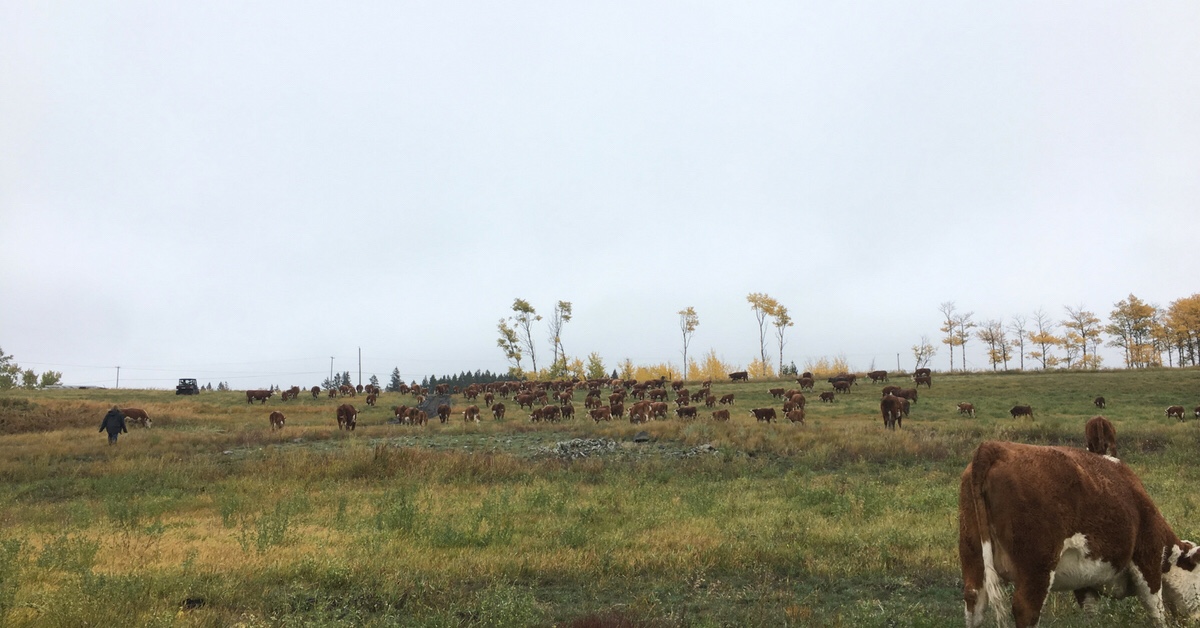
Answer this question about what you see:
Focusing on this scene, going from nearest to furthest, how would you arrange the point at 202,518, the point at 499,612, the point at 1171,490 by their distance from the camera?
1. the point at 499,612
2. the point at 202,518
3. the point at 1171,490

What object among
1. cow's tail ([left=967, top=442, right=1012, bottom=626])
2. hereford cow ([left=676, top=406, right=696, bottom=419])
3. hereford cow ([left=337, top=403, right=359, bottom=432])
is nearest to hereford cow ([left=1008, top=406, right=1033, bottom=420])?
hereford cow ([left=676, top=406, right=696, bottom=419])

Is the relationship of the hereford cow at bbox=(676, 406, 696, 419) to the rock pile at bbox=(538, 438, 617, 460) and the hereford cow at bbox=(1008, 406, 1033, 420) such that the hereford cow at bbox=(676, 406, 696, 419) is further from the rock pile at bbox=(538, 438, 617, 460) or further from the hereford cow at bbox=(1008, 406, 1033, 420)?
the hereford cow at bbox=(1008, 406, 1033, 420)

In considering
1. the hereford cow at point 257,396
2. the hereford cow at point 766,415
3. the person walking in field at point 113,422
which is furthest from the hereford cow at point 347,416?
the hereford cow at point 257,396

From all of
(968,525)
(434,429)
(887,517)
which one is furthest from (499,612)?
(434,429)

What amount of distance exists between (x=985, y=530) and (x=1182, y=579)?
1.97 m

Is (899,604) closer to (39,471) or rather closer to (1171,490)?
(1171,490)

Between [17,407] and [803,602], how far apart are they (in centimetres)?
4282

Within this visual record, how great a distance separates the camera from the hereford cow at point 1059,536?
469cm

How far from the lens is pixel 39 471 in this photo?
690 inches

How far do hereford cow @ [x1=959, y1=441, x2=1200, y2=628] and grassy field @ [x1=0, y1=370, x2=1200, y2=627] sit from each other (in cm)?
69

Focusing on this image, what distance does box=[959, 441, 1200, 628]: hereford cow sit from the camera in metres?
4.69

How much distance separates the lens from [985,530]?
4934 mm

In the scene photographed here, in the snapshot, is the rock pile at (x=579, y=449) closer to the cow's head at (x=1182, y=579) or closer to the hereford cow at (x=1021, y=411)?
the cow's head at (x=1182, y=579)

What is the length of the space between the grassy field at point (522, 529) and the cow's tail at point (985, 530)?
3.12ft
